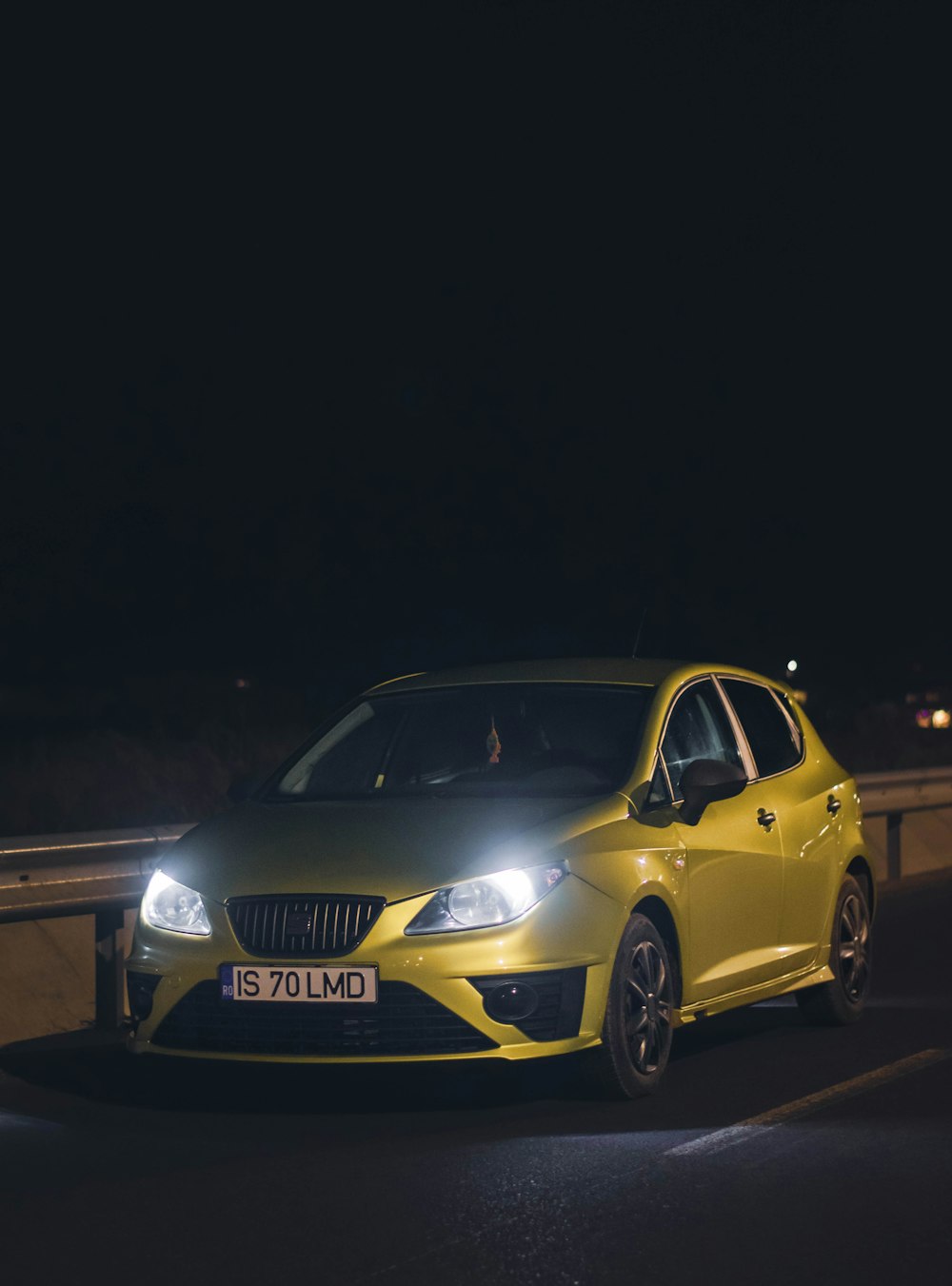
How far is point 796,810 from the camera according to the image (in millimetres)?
9375

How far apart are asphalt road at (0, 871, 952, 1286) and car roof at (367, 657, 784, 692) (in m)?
1.56

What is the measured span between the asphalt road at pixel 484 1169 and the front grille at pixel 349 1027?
0.20m

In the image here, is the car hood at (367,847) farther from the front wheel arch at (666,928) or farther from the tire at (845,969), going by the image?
the tire at (845,969)

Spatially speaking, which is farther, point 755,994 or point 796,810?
point 796,810

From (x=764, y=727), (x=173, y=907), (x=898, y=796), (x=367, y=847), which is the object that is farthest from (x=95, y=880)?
(x=898, y=796)

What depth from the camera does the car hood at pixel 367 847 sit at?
743cm

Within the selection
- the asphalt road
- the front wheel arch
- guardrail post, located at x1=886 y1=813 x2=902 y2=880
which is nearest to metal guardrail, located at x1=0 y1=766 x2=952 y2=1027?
the asphalt road

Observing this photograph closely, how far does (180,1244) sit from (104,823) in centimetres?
1071

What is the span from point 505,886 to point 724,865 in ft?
4.71

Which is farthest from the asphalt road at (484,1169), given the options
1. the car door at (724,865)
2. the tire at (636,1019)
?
the car door at (724,865)

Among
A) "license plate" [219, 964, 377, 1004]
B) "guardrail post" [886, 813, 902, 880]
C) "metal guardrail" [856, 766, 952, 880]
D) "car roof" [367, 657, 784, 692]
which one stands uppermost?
"car roof" [367, 657, 784, 692]

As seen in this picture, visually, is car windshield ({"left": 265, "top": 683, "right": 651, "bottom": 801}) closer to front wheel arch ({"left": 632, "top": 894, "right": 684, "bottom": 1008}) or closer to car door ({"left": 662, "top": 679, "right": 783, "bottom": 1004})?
car door ({"left": 662, "top": 679, "right": 783, "bottom": 1004})

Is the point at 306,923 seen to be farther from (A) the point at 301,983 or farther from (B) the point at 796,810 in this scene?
(B) the point at 796,810

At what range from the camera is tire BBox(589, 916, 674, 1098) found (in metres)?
7.59
